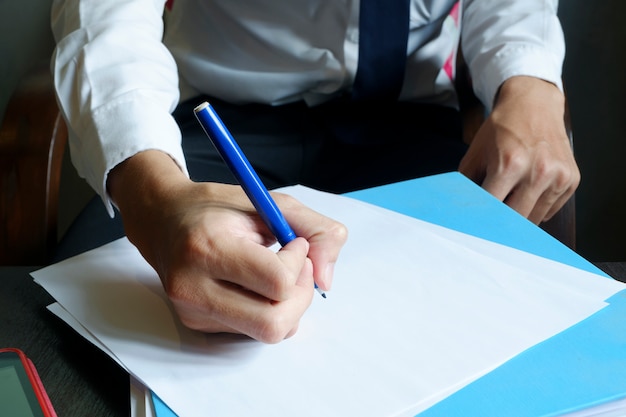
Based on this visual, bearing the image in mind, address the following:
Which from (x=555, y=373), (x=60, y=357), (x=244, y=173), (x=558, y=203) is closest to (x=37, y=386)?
(x=60, y=357)

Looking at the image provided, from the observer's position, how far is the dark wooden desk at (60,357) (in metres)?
0.41

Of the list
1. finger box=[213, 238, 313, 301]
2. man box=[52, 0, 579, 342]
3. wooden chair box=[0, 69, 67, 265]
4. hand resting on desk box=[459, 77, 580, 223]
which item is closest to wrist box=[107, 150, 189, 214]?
man box=[52, 0, 579, 342]

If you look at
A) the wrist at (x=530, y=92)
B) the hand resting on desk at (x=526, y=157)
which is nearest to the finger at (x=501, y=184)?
the hand resting on desk at (x=526, y=157)

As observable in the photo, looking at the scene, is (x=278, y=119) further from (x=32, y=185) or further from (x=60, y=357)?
(x=60, y=357)

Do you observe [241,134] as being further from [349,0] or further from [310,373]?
[310,373]

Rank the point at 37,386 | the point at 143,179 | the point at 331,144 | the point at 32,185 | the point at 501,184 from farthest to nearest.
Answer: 1. the point at 331,144
2. the point at 32,185
3. the point at 501,184
4. the point at 143,179
5. the point at 37,386

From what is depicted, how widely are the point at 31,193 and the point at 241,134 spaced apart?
264 millimetres

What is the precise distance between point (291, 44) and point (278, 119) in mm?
100

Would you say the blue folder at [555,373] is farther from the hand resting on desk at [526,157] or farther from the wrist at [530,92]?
the wrist at [530,92]

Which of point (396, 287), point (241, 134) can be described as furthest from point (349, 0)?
point (396, 287)

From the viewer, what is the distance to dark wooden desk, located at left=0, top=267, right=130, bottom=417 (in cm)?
41

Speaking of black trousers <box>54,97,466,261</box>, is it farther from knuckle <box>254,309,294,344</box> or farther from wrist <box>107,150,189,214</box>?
knuckle <box>254,309,294,344</box>

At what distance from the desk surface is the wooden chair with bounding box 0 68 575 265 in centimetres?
25

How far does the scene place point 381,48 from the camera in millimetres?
877
